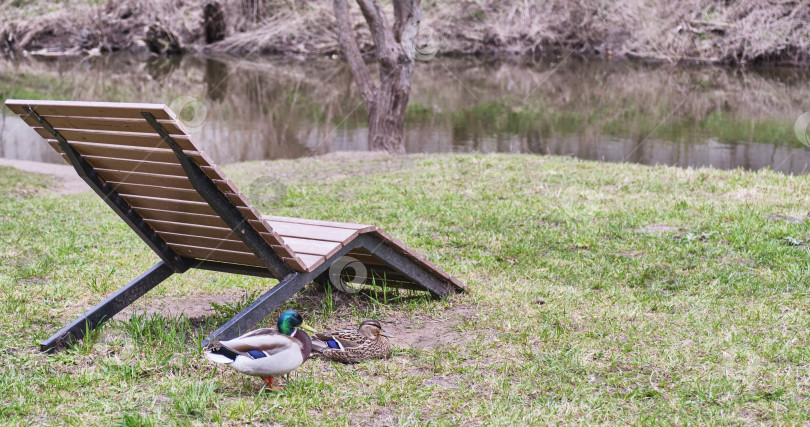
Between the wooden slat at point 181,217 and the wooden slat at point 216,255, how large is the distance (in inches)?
9.7

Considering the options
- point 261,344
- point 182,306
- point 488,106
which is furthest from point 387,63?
point 261,344

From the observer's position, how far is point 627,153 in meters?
15.5

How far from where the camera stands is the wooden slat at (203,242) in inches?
158

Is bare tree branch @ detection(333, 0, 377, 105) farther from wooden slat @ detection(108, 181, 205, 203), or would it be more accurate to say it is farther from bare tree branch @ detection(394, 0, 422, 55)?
wooden slat @ detection(108, 181, 205, 203)

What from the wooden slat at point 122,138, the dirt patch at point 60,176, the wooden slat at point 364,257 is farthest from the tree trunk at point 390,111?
the wooden slat at point 122,138

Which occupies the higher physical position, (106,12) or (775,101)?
(106,12)

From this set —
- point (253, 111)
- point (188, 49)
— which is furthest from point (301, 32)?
point (253, 111)

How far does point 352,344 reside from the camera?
3.86 metres

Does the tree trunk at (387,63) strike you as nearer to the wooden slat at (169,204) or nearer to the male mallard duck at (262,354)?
the wooden slat at (169,204)

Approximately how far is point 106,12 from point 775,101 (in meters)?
29.2

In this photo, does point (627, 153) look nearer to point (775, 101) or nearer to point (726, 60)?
point (775, 101)

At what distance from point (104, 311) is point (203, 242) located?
2.00ft

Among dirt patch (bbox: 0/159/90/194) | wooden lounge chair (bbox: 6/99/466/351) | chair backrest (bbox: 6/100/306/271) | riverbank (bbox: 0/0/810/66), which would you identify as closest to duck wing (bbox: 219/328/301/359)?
wooden lounge chair (bbox: 6/99/466/351)

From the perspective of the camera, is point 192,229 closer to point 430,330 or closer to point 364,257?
point 364,257
